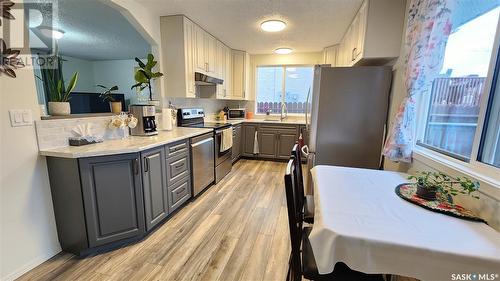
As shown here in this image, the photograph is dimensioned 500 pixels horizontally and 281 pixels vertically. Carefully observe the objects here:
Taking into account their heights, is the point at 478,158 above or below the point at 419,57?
below

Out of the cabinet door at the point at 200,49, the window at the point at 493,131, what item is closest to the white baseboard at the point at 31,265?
the cabinet door at the point at 200,49

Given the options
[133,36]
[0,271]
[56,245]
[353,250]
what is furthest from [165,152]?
[133,36]

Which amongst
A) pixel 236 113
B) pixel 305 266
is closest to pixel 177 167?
pixel 305 266

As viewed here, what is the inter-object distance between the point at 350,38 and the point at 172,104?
2.75 m

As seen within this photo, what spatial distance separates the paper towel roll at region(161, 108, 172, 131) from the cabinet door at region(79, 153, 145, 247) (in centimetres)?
98

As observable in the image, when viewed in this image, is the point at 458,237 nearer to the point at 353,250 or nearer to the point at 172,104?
the point at 353,250

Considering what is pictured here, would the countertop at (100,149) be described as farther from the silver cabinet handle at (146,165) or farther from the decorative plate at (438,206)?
the decorative plate at (438,206)

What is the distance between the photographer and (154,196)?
2.03m

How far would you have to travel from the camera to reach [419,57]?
1555mm

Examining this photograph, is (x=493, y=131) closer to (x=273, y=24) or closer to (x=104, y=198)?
(x=273, y=24)

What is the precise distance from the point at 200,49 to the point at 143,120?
1.53 meters

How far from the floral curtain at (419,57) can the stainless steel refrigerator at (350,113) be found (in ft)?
1.48

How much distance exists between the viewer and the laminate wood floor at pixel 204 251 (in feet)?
5.17

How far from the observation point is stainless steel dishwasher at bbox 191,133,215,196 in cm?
267
